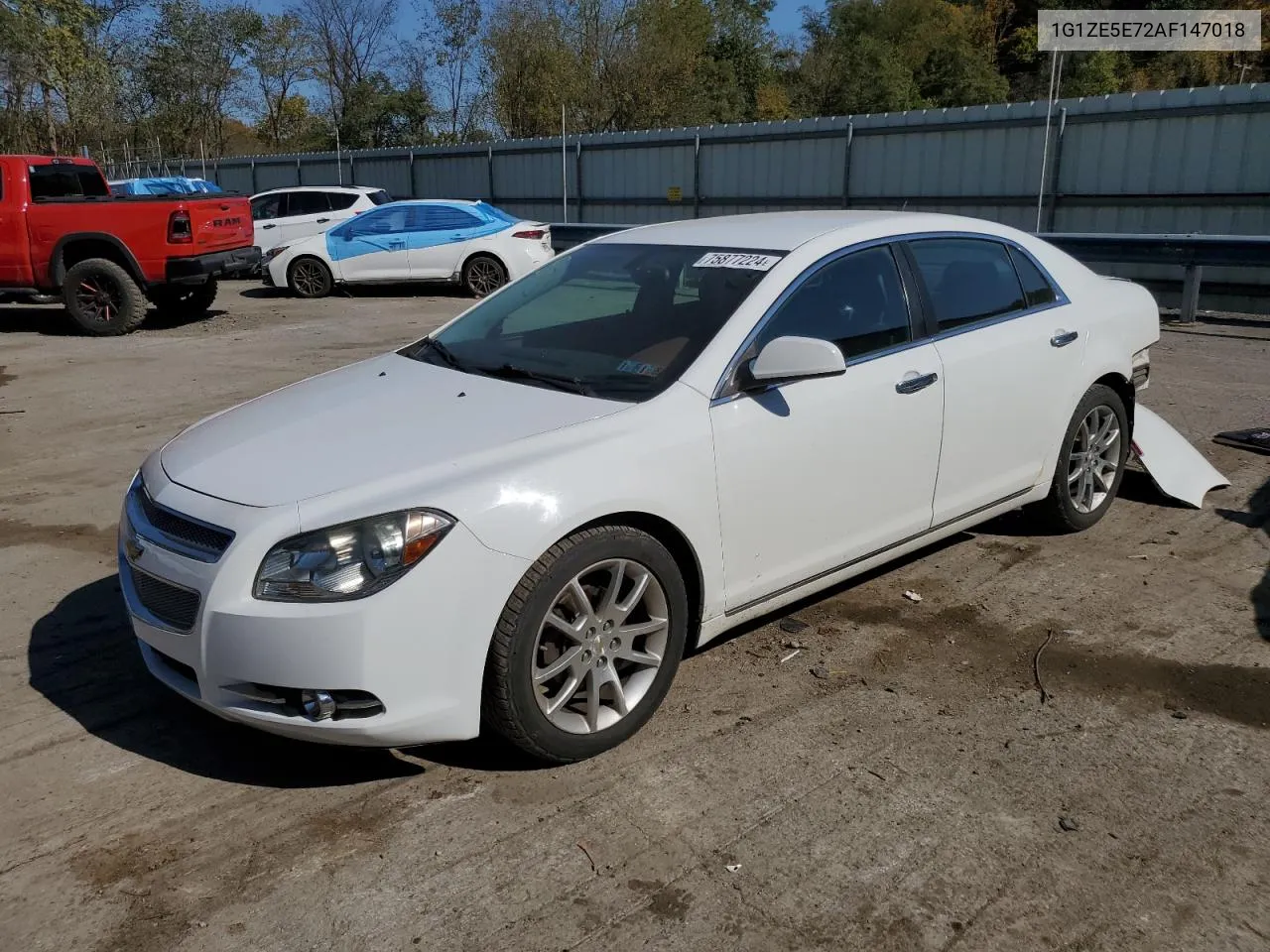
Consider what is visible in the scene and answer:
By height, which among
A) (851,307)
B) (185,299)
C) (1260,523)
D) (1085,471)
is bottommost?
(1260,523)

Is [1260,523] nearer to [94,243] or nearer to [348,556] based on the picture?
[348,556]

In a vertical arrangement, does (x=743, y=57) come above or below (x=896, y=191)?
above

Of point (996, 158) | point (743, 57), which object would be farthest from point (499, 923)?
point (743, 57)

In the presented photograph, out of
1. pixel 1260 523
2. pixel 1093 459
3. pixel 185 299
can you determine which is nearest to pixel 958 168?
pixel 185 299

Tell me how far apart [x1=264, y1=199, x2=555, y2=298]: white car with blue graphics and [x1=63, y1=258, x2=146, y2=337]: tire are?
13.4 feet

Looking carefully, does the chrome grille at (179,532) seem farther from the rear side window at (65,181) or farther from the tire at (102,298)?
the rear side window at (65,181)

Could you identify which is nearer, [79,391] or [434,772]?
[434,772]

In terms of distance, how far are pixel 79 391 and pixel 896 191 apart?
42.7ft

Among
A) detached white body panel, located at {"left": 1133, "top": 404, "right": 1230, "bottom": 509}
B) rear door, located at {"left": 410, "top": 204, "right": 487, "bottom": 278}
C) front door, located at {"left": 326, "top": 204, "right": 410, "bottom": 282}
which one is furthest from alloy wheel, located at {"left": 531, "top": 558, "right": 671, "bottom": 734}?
front door, located at {"left": 326, "top": 204, "right": 410, "bottom": 282}

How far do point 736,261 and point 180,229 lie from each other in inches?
408

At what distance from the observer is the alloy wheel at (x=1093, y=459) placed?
209 inches

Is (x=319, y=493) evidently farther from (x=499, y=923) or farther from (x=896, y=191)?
(x=896, y=191)

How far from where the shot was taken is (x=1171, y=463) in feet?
19.7

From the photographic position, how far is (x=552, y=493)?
321 centimetres
